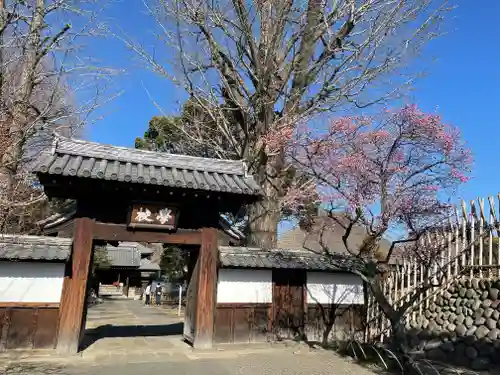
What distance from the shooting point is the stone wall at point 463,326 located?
9984 mm

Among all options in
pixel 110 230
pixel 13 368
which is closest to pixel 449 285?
pixel 110 230

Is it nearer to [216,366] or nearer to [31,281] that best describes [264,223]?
[216,366]

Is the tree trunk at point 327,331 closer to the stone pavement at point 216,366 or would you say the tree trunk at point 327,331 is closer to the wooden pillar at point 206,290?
the stone pavement at point 216,366

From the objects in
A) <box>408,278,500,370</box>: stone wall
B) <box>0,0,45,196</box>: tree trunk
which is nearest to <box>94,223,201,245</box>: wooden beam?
<box>0,0,45,196</box>: tree trunk

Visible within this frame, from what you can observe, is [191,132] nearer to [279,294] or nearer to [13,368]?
[279,294]

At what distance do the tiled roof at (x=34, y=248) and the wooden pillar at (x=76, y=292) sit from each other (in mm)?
282

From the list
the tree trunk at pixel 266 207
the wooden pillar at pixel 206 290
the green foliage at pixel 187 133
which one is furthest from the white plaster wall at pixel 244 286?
the green foliage at pixel 187 133

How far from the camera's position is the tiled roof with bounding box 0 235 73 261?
843 cm

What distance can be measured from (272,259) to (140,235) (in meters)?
3.61

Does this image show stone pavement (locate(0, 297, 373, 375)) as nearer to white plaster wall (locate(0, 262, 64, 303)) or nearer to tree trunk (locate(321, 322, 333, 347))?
tree trunk (locate(321, 322, 333, 347))

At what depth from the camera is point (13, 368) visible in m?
7.21

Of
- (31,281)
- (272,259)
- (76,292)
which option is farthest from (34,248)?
(272,259)

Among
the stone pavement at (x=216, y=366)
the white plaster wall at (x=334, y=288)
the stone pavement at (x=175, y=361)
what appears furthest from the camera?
the white plaster wall at (x=334, y=288)

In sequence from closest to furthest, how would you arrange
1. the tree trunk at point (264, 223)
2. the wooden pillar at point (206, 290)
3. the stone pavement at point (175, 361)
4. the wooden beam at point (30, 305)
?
the stone pavement at point (175, 361), the wooden beam at point (30, 305), the wooden pillar at point (206, 290), the tree trunk at point (264, 223)
